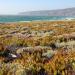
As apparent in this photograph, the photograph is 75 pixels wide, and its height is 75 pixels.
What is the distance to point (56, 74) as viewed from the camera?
6812 millimetres

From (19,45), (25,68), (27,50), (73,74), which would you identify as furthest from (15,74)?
(19,45)

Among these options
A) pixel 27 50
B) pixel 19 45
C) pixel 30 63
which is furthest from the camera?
pixel 19 45

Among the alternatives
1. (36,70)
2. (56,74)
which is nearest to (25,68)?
(36,70)

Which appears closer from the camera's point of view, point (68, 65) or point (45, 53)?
point (68, 65)

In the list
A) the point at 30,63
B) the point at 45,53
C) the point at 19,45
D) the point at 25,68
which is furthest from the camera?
the point at 19,45

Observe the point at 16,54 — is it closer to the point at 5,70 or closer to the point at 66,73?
the point at 5,70

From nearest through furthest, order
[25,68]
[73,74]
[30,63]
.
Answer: [73,74], [25,68], [30,63]

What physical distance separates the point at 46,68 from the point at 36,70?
0.32 metres

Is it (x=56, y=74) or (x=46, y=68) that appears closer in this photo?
(x=56, y=74)

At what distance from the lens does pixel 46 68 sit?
7.30 m

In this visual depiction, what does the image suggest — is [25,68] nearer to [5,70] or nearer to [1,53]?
[5,70]

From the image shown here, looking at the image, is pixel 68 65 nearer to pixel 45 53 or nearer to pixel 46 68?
pixel 46 68

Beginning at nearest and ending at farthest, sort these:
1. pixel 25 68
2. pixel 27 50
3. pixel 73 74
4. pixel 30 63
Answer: pixel 73 74 < pixel 25 68 < pixel 30 63 < pixel 27 50

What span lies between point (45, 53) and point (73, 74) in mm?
3450
